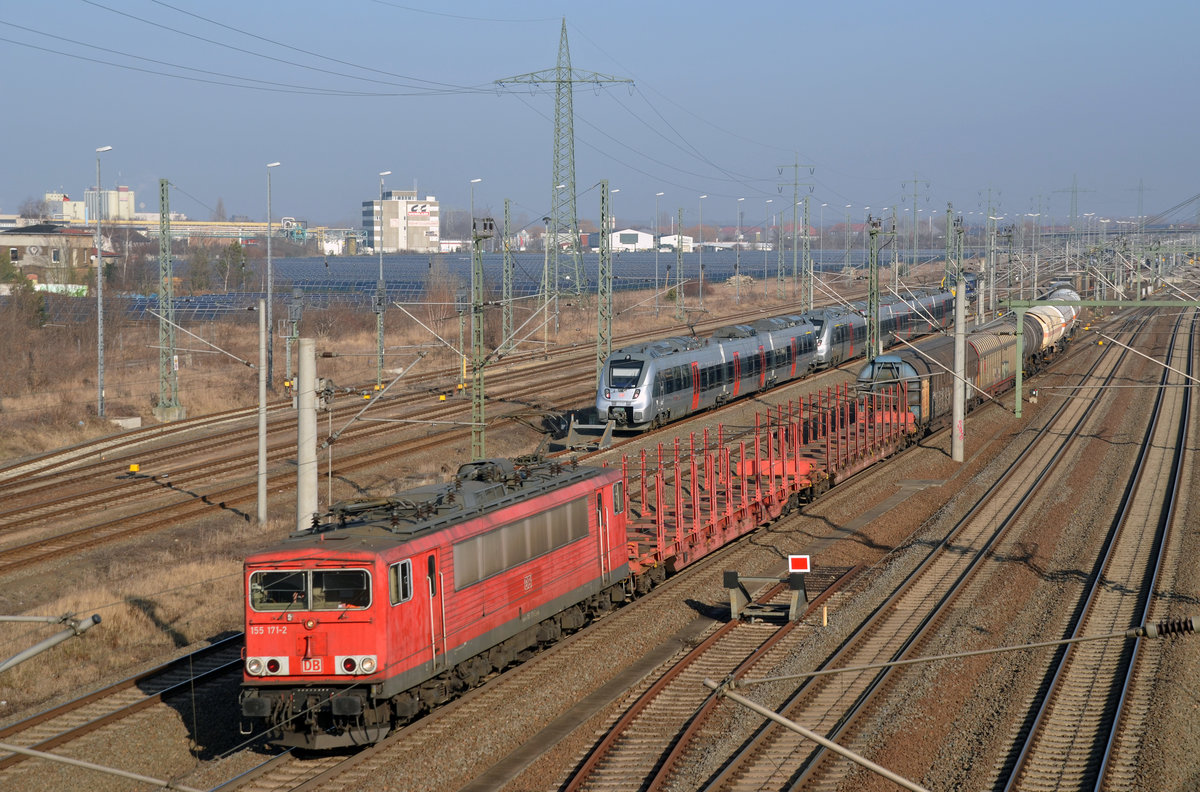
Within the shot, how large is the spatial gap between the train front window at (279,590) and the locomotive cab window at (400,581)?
1041 mm

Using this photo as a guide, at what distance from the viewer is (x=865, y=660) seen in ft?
60.3

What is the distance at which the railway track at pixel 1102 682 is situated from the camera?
1416 centimetres

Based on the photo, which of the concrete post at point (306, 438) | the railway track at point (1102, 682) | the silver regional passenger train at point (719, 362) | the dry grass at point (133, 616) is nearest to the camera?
the railway track at point (1102, 682)

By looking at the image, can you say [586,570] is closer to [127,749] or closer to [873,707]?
[873,707]

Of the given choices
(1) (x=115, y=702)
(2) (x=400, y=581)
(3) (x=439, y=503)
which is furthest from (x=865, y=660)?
(1) (x=115, y=702)

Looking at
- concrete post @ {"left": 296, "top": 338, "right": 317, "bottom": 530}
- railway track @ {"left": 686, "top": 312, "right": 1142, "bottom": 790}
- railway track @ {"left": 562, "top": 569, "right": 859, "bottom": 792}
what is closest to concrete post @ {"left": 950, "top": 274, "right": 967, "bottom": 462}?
railway track @ {"left": 686, "top": 312, "right": 1142, "bottom": 790}

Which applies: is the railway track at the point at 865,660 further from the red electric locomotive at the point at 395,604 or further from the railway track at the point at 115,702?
the railway track at the point at 115,702

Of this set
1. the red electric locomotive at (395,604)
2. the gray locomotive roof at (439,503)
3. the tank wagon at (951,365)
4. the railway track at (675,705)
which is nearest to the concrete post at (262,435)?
the gray locomotive roof at (439,503)

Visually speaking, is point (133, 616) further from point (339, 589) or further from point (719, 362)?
point (719, 362)

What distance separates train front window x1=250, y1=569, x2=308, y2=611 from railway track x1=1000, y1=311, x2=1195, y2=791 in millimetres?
8678

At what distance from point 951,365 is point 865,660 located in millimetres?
29066

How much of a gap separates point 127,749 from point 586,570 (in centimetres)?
753

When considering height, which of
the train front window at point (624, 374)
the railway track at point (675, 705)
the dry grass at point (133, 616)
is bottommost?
the dry grass at point (133, 616)

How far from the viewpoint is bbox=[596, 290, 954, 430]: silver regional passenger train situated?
128ft
